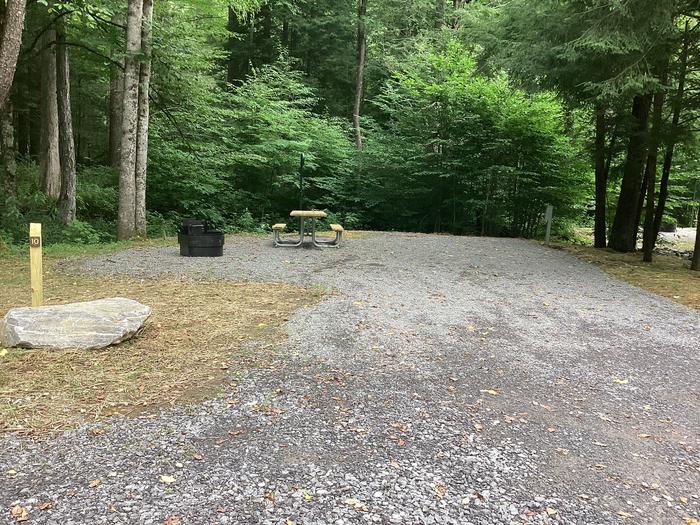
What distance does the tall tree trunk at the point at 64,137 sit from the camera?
10875mm

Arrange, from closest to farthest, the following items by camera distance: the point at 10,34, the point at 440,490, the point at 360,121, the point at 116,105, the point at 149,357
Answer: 1. the point at 440,490
2. the point at 149,357
3. the point at 10,34
4. the point at 116,105
5. the point at 360,121

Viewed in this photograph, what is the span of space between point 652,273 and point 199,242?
7.95 m

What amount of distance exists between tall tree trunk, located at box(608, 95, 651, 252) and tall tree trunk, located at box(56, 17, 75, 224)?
11.6 meters

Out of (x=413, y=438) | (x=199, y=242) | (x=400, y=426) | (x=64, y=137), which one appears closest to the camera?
(x=413, y=438)

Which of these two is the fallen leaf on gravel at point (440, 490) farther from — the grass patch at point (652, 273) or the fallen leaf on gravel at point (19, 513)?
the grass patch at point (652, 273)

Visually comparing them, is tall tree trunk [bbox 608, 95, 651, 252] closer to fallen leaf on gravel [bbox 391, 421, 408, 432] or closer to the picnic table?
the picnic table

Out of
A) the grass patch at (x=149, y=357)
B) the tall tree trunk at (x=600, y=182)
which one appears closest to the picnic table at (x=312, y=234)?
the grass patch at (x=149, y=357)

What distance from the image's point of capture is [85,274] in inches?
284

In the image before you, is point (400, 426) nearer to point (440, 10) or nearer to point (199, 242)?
point (199, 242)

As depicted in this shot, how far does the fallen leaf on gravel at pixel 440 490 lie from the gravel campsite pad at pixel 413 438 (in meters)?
0.02

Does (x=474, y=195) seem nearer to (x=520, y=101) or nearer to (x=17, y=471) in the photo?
(x=520, y=101)

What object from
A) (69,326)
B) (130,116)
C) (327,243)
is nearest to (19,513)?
(69,326)

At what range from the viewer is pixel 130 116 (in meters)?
10.0

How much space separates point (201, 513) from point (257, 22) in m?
22.5
